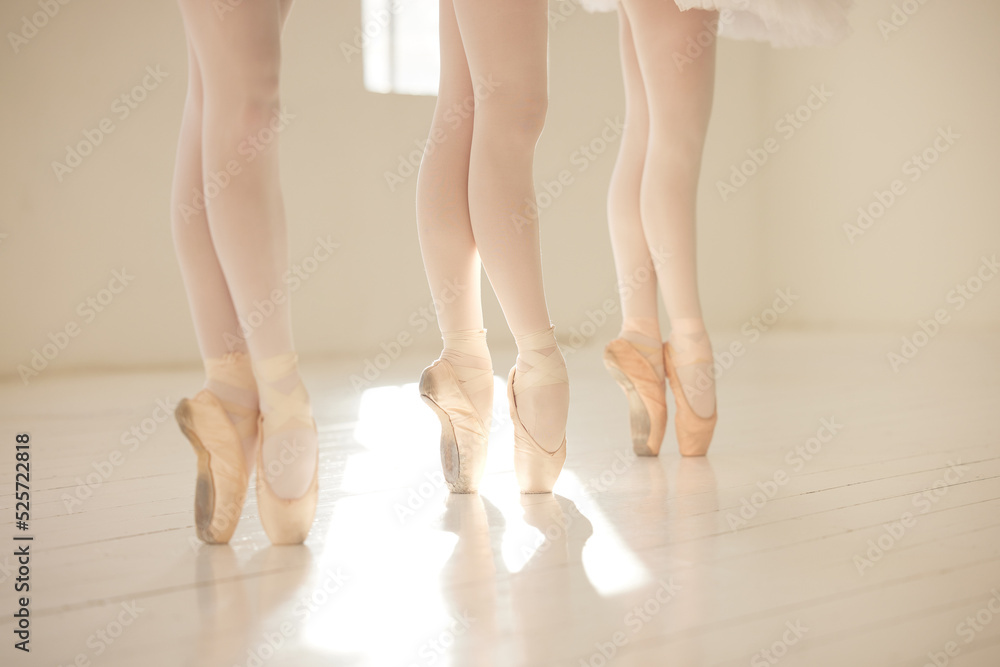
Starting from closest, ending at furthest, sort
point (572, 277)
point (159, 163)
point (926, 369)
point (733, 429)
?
point (733, 429) → point (926, 369) → point (159, 163) → point (572, 277)

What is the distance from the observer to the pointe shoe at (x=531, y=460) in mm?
1188

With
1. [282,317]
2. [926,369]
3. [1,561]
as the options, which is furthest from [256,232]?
[926,369]

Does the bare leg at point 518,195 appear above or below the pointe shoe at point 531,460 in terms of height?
above

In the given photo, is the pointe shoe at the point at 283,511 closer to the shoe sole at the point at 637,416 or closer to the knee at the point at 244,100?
Result: the knee at the point at 244,100

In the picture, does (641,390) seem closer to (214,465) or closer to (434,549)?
(434,549)

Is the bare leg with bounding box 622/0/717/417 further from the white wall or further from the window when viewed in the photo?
the window

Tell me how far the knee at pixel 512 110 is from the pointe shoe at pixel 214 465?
49 centimetres

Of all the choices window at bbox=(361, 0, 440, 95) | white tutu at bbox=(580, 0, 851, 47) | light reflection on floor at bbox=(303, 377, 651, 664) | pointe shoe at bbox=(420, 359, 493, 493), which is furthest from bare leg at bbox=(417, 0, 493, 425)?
window at bbox=(361, 0, 440, 95)

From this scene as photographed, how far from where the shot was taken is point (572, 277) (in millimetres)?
5125

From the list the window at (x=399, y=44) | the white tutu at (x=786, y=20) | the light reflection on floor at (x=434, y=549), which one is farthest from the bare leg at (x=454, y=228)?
the window at (x=399, y=44)

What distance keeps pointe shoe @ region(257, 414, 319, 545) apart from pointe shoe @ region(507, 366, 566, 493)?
1.02ft

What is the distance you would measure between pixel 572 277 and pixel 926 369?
8.35 ft

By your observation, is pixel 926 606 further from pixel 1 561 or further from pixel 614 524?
pixel 1 561

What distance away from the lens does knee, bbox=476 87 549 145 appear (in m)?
1.15
